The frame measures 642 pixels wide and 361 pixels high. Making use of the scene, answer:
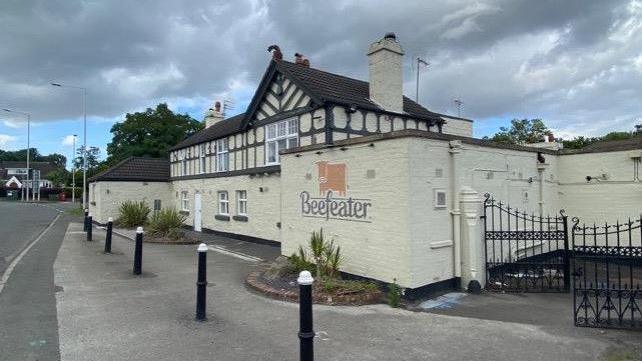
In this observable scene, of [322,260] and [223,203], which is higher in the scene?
[223,203]

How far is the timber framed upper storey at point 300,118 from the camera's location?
13703 mm

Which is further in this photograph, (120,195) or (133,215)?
(120,195)

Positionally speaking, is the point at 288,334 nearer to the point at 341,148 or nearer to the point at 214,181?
the point at 341,148

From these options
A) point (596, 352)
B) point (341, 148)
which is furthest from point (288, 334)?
point (341, 148)

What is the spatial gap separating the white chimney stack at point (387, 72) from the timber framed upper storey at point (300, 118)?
338mm

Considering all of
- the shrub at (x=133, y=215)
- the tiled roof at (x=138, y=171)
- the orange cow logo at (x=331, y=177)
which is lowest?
the shrub at (x=133, y=215)

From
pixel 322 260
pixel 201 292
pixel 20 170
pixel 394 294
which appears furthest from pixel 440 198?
pixel 20 170

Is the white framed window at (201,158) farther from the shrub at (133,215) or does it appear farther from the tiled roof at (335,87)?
the tiled roof at (335,87)

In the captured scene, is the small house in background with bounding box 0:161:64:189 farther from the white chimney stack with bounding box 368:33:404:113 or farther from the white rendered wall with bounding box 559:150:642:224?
the white rendered wall with bounding box 559:150:642:224

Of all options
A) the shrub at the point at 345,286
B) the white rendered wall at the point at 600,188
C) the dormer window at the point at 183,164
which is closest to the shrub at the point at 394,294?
the shrub at the point at 345,286

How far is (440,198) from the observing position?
855cm

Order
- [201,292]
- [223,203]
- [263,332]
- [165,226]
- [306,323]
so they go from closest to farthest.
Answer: [306,323] < [263,332] < [201,292] < [165,226] < [223,203]

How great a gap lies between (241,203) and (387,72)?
8297mm

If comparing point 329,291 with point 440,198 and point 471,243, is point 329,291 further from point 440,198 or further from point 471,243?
point 471,243
